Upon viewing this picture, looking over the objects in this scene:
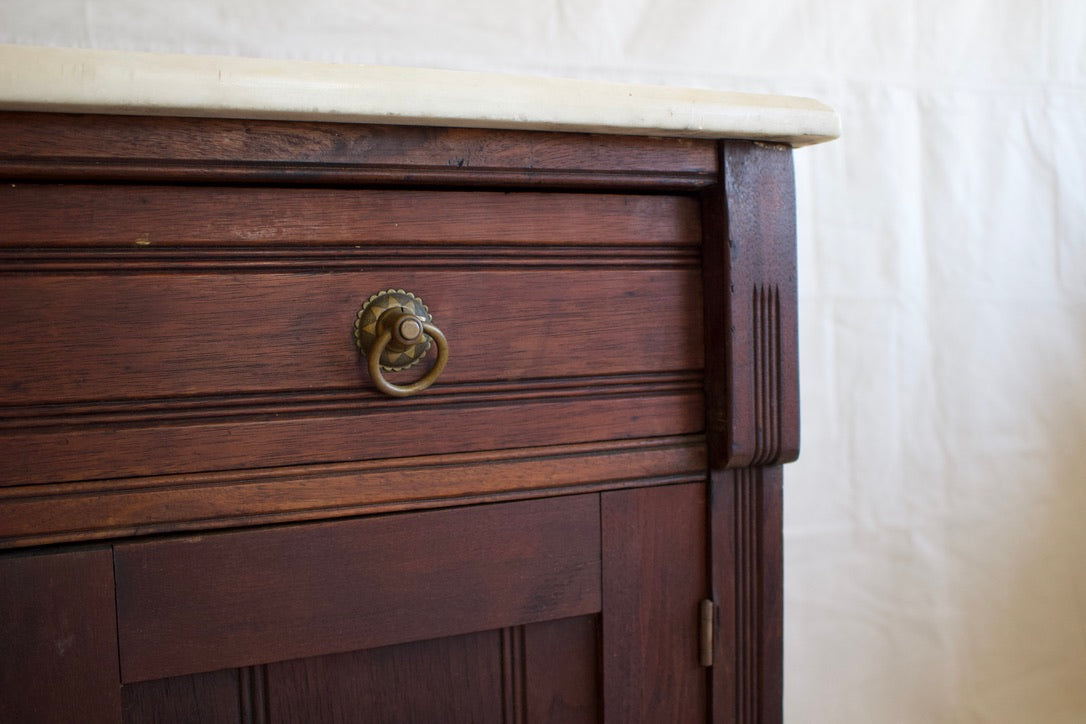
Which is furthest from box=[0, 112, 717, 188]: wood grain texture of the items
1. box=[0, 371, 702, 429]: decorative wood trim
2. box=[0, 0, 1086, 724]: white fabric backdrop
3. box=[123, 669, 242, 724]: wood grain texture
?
box=[0, 0, 1086, 724]: white fabric backdrop

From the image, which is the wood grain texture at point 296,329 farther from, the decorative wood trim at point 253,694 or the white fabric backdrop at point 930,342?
the white fabric backdrop at point 930,342

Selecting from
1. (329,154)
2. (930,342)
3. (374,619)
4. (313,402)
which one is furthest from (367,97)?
(930,342)

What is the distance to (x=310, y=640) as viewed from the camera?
17.4 inches

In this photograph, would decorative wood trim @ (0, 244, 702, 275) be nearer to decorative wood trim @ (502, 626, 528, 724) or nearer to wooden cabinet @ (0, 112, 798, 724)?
wooden cabinet @ (0, 112, 798, 724)

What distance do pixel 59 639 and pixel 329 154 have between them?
0.91 ft

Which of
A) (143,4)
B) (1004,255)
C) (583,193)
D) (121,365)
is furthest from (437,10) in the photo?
(1004,255)

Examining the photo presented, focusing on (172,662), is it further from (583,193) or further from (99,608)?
(583,193)

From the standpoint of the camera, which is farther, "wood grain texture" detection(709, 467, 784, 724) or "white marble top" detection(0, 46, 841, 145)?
"wood grain texture" detection(709, 467, 784, 724)

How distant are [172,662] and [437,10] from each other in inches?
27.4

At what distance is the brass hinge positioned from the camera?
0.51m

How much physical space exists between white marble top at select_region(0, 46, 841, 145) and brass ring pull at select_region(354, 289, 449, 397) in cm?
10

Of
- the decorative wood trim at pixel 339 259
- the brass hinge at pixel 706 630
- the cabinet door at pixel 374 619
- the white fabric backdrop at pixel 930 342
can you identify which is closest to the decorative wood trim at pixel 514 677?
the cabinet door at pixel 374 619

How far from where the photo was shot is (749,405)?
1.63ft

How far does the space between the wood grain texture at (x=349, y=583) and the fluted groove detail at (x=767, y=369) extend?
4.6 inches
